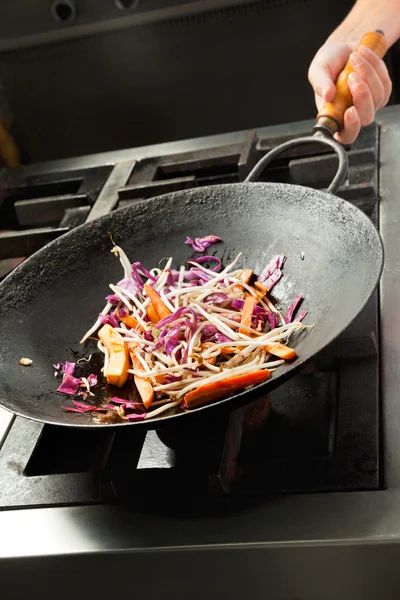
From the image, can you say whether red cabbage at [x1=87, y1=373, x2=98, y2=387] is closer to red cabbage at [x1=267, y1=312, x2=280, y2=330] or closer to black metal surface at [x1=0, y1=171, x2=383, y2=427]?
black metal surface at [x1=0, y1=171, x2=383, y2=427]

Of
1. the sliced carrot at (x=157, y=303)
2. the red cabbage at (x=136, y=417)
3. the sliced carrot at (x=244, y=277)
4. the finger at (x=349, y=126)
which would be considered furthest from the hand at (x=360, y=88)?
the red cabbage at (x=136, y=417)

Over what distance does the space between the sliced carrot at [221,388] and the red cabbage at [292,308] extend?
0.54 ft

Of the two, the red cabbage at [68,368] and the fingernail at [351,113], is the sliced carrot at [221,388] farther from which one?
the fingernail at [351,113]

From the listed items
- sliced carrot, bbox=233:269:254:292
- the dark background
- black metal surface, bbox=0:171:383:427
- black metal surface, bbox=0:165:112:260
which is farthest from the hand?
the dark background

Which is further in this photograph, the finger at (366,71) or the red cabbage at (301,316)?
the finger at (366,71)

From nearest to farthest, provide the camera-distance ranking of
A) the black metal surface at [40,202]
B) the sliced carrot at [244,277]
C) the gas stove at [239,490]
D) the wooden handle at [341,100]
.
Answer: the gas stove at [239,490]
the sliced carrot at [244,277]
the wooden handle at [341,100]
the black metal surface at [40,202]

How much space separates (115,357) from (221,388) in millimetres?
210

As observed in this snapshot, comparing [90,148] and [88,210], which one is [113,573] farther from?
[90,148]

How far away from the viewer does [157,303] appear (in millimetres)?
1110

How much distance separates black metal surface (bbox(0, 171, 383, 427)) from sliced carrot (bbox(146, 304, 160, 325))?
10 centimetres

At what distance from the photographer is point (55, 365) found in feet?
3.46

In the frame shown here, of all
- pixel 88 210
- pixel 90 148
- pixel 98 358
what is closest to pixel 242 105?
pixel 90 148

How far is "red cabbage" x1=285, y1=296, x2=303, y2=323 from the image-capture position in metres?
1.01

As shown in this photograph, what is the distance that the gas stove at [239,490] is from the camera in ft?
2.64
